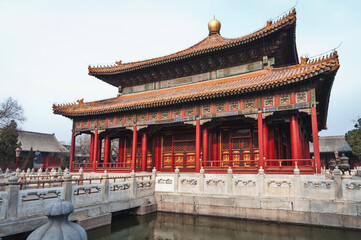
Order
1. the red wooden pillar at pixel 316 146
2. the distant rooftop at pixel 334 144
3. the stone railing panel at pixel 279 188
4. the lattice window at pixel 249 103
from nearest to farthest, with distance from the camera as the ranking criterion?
1. the stone railing panel at pixel 279 188
2. the red wooden pillar at pixel 316 146
3. the lattice window at pixel 249 103
4. the distant rooftop at pixel 334 144

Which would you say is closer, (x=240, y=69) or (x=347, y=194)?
(x=347, y=194)

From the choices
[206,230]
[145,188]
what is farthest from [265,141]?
[145,188]

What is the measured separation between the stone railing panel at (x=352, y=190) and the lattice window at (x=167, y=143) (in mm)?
12294

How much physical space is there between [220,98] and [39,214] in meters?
11.2

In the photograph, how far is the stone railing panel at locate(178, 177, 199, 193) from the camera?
498 inches

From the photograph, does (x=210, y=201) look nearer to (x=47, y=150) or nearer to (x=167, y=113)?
(x=167, y=113)

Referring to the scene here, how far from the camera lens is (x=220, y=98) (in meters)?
15.9

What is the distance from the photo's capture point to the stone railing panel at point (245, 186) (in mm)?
Answer: 11430

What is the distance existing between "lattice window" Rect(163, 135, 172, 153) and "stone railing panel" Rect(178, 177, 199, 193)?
7073 millimetres

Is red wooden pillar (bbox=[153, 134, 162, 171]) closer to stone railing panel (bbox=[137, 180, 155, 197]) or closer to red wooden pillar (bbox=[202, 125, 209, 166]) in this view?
red wooden pillar (bbox=[202, 125, 209, 166])

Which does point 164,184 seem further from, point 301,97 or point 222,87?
point 301,97

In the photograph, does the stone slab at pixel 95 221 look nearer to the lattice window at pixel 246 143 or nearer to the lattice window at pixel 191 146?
the lattice window at pixel 191 146

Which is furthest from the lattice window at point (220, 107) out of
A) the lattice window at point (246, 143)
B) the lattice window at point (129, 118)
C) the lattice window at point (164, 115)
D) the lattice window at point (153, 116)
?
the lattice window at point (129, 118)

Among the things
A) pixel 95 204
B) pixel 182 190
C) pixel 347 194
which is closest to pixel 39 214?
pixel 95 204
